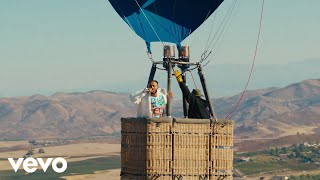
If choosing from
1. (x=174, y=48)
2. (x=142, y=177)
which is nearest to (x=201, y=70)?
(x=174, y=48)

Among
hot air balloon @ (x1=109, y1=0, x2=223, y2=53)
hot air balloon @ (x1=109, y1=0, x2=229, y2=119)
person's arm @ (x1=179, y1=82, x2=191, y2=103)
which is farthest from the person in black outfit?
hot air balloon @ (x1=109, y1=0, x2=223, y2=53)

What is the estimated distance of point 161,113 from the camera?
12086 mm

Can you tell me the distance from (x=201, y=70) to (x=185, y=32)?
3.39 feet

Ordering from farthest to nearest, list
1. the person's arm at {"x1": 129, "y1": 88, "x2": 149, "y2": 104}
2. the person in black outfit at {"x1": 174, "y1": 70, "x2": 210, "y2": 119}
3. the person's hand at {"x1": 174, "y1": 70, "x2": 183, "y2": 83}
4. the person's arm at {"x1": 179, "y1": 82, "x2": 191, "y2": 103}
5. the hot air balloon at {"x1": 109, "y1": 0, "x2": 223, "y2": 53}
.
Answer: the hot air balloon at {"x1": 109, "y1": 0, "x2": 223, "y2": 53}
the person's hand at {"x1": 174, "y1": 70, "x2": 183, "y2": 83}
the person's arm at {"x1": 179, "y1": 82, "x2": 191, "y2": 103}
the person in black outfit at {"x1": 174, "y1": 70, "x2": 210, "y2": 119}
the person's arm at {"x1": 129, "y1": 88, "x2": 149, "y2": 104}

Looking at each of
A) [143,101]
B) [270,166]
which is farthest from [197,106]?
[270,166]

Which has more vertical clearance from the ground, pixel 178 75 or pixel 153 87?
pixel 178 75

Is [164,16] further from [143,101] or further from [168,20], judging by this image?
[143,101]

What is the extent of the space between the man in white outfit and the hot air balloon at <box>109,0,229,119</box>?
0.95 meters

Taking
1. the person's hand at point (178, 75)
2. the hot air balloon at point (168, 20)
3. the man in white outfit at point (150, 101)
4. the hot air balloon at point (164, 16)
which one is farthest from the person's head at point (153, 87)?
the hot air balloon at point (164, 16)

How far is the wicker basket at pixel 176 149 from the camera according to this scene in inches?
440

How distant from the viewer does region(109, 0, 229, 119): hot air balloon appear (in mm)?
13445

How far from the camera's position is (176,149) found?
37.3 ft

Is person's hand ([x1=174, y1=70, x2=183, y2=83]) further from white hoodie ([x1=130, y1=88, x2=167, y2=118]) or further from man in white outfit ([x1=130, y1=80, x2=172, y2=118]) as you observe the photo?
white hoodie ([x1=130, y1=88, x2=167, y2=118])

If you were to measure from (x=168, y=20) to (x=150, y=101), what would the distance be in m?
2.32
